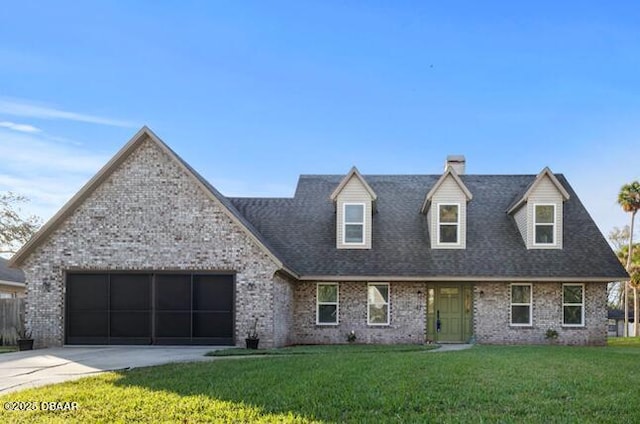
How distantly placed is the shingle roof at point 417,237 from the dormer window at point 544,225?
0.46 metres

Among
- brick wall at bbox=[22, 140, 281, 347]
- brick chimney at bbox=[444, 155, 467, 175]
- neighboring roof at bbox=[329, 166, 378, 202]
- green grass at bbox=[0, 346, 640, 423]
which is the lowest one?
green grass at bbox=[0, 346, 640, 423]

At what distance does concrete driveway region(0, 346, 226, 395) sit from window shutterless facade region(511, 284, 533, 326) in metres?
10.3

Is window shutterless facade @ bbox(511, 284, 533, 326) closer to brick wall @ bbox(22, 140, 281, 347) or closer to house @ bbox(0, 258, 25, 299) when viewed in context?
brick wall @ bbox(22, 140, 281, 347)

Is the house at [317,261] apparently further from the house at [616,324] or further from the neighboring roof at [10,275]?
the house at [616,324]

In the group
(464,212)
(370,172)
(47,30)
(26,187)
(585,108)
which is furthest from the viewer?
(26,187)

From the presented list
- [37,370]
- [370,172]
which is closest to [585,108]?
[370,172]

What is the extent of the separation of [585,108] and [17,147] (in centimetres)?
1929

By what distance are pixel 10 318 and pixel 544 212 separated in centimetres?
2036

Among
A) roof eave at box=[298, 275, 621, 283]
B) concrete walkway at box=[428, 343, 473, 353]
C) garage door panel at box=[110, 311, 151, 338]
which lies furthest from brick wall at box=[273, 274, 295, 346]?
concrete walkway at box=[428, 343, 473, 353]

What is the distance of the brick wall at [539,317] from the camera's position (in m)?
20.2

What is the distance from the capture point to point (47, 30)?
15.3m

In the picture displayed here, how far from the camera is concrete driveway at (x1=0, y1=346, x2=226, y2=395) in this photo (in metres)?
10.5

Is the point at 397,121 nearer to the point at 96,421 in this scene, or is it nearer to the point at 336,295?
the point at 336,295

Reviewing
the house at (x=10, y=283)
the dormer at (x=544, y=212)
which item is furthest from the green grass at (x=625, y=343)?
the house at (x=10, y=283)
